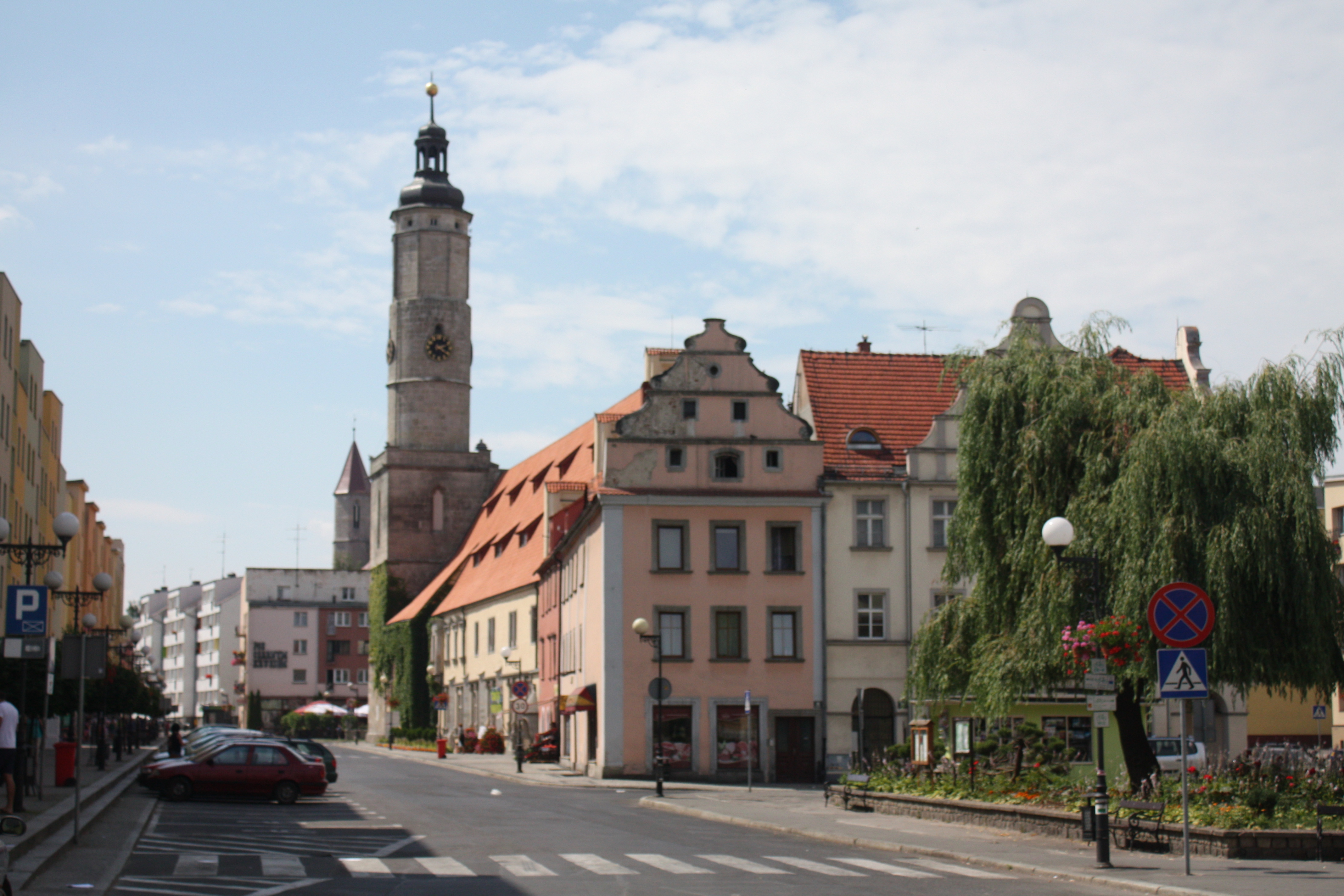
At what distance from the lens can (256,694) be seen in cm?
13150

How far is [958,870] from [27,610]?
12.5 meters

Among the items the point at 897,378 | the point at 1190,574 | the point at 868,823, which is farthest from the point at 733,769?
the point at 1190,574

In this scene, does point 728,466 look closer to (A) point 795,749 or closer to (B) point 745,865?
(A) point 795,749

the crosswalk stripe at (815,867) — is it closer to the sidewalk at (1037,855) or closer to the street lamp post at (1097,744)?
the sidewalk at (1037,855)

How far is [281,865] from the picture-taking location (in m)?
18.5

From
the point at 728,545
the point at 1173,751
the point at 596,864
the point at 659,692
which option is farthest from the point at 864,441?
the point at 596,864

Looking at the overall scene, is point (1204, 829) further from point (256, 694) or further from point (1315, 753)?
point (256, 694)

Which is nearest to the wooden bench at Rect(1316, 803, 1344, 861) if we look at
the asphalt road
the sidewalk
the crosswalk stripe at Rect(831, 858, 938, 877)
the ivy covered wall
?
the sidewalk

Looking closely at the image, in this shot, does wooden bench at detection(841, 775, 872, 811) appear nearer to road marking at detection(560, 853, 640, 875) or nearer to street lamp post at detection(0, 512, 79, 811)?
road marking at detection(560, 853, 640, 875)

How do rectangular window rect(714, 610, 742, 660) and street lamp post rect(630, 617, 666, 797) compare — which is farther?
rectangular window rect(714, 610, 742, 660)

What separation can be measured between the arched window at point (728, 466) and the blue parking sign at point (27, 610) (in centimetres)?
2620

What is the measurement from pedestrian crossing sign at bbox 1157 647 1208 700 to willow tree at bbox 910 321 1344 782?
4.56 meters

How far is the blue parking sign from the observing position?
20.9 meters

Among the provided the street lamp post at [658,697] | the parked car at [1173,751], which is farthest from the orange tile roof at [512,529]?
the parked car at [1173,751]
